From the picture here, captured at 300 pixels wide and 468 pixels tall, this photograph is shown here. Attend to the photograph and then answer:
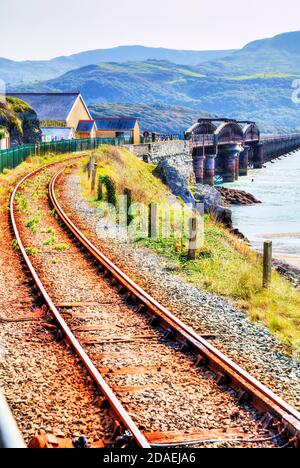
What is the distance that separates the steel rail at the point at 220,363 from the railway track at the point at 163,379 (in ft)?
0.04

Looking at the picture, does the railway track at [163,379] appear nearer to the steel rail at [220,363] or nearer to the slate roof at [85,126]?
the steel rail at [220,363]

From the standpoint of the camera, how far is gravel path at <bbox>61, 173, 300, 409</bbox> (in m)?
8.13

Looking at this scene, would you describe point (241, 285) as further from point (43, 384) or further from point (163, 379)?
point (43, 384)

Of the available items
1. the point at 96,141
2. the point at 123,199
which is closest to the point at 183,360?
the point at 123,199

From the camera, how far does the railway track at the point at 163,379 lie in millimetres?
6457

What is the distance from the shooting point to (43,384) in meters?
7.56

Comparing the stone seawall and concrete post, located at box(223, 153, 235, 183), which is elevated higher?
the stone seawall

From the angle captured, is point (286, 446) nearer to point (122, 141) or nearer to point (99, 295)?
point (99, 295)

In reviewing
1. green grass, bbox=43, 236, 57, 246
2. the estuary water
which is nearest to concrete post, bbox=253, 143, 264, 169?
the estuary water

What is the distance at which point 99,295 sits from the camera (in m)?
11.9

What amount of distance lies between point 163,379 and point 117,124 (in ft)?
257

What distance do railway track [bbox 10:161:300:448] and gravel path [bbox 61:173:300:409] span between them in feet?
1.22

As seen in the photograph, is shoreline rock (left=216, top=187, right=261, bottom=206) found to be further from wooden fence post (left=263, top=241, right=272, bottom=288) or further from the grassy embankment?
wooden fence post (left=263, top=241, right=272, bottom=288)

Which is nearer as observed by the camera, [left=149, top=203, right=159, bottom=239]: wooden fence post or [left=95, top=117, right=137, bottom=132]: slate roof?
[left=149, top=203, right=159, bottom=239]: wooden fence post
